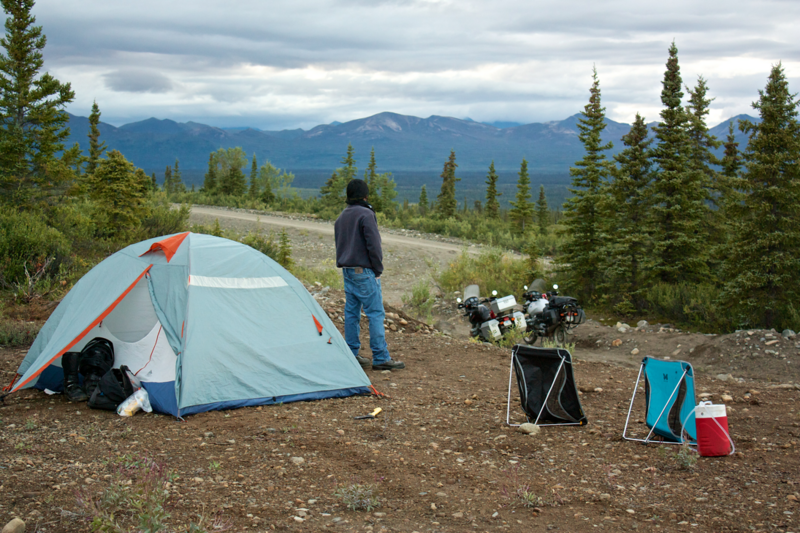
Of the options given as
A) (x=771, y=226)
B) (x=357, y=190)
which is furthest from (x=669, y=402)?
(x=771, y=226)

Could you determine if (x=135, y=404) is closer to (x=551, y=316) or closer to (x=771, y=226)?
(x=551, y=316)

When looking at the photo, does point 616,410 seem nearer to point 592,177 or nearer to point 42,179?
point 592,177

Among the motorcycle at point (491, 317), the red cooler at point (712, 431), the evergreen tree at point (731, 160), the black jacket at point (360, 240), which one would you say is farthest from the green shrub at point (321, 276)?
the evergreen tree at point (731, 160)

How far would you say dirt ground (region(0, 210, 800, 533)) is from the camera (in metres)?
3.92

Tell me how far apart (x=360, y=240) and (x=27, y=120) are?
12496 mm

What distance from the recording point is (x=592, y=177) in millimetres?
16609

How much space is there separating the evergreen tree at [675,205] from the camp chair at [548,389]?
978cm

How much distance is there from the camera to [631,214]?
15117mm

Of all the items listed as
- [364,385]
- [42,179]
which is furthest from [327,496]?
[42,179]

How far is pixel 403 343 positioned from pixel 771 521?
6.54m

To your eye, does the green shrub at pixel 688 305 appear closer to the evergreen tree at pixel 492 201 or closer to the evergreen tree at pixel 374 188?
the evergreen tree at pixel 374 188

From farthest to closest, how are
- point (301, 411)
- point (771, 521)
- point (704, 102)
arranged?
1. point (704, 102)
2. point (301, 411)
3. point (771, 521)

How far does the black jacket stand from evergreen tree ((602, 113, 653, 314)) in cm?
921

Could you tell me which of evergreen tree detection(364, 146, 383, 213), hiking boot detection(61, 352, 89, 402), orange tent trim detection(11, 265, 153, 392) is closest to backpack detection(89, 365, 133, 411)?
hiking boot detection(61, 352, 89, 402)
